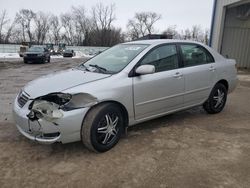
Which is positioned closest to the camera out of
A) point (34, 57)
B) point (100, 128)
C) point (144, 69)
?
point (100, 128)

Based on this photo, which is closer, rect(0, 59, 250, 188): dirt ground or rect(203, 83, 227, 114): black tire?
rect(0, 59, 250, 188): dirt ground

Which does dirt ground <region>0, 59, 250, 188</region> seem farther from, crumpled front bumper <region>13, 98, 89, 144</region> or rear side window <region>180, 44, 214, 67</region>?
rear side window <region>180, 44, 214, 67</region>

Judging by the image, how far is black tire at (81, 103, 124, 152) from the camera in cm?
316

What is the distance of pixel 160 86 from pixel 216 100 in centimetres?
185

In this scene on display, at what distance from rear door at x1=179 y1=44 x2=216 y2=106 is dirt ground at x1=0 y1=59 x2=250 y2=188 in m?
0.57

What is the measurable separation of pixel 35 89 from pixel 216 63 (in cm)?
348

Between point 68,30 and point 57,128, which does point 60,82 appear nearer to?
point 57,128

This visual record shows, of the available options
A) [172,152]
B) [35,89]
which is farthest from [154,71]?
[35,89]

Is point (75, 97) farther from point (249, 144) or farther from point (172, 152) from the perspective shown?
point (249, 144)

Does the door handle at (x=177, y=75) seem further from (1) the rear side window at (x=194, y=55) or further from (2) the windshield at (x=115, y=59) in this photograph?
(2) the windshield at (x=115, y=59)

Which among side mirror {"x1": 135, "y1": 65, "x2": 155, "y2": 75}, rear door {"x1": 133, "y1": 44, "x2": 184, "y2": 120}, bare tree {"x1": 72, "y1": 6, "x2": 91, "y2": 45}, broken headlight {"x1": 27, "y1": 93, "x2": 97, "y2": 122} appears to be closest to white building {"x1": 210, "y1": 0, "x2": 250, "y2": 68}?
rear door {"x1": 133, "y1": 44, "x2": 184, "y2": 120}

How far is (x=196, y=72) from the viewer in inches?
177

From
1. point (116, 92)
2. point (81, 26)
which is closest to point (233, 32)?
point (116, 92)

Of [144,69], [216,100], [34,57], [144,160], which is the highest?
[144,69]
